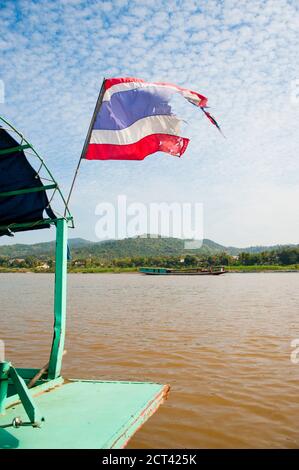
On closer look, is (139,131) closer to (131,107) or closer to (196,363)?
(131,107)

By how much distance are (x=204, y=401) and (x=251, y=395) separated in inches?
37.2

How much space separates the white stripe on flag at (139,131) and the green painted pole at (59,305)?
1.52 meters

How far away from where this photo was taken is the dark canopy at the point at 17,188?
6212 millimetres

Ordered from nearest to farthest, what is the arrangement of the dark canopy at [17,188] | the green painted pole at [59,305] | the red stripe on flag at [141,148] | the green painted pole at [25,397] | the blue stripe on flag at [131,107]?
the green painted pole at [25,397], the green painted pole at [59,305], the dark canopy at [17,188], the red stripe on flag at [141,148], the blue stripe on flag at [131,107]

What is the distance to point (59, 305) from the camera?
20.3 feet

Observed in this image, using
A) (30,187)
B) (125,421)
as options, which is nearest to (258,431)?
(125,421)

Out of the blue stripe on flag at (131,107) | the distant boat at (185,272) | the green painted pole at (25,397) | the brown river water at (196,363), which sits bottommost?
the distant boat at (185,272)

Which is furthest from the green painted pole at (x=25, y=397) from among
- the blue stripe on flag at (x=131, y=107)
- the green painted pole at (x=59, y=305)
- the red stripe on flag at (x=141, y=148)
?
the blue stripe on flag at (x=131, y=107)

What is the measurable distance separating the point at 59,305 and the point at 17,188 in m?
2.03

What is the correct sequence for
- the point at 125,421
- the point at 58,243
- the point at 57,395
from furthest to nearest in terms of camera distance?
the point at 58,243 < the point at 57,395 < the point at 125,421

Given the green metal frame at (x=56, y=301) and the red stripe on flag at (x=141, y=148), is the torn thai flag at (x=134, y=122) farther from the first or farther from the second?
the green metal frame at (x=56, y=301)

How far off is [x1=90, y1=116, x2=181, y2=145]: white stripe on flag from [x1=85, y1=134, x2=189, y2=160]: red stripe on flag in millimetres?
68
